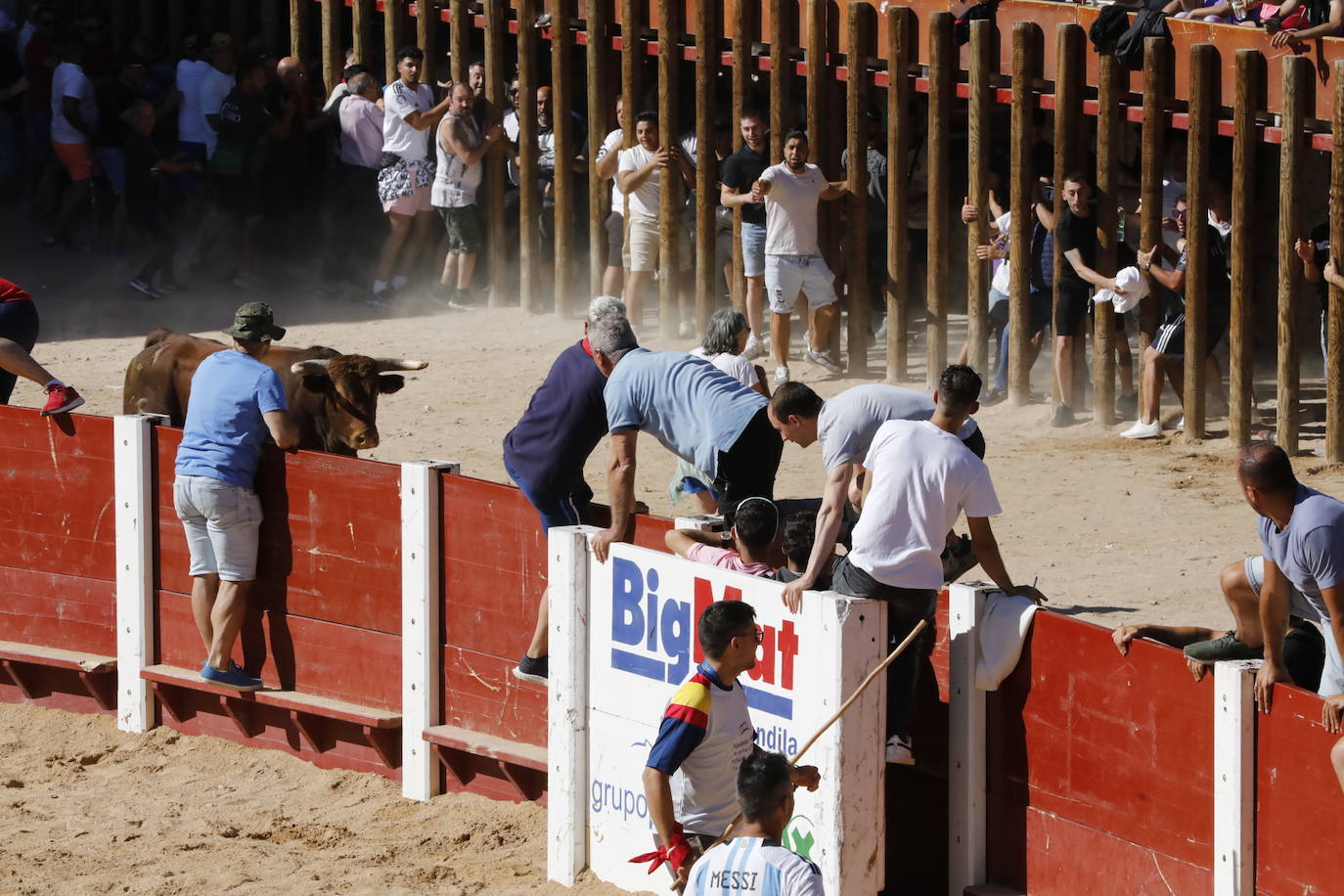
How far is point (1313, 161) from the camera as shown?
46.9 ft

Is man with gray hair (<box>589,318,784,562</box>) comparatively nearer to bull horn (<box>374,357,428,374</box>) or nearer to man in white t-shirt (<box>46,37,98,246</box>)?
bull horn (<box>374,357,428,374</box>)

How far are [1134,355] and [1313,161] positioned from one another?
1.73 m

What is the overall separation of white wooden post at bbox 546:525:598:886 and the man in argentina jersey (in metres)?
2.24

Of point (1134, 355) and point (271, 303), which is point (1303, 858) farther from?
point (271, 303)

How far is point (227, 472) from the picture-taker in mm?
8680

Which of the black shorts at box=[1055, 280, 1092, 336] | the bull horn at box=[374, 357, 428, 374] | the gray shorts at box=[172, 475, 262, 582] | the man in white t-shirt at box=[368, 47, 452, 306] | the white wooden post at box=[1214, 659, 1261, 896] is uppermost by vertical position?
the man in white t-shirt at box=[368, 47, 452, 306]

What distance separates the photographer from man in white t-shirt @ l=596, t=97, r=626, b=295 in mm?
15359

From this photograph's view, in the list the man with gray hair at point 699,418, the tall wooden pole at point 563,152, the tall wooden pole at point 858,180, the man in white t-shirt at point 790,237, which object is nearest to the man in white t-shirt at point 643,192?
the tall wooden pole at point 563,152

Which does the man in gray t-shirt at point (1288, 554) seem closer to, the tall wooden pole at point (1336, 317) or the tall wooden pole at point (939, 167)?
the tall wooden pole at point (1336, 317)

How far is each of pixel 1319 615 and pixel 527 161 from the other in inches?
423

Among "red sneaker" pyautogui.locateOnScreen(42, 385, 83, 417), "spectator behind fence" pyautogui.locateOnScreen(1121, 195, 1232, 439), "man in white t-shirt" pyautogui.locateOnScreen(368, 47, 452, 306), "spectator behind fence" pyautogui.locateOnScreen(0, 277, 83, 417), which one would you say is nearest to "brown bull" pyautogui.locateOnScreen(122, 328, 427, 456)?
"spectator behind fence" pyautogui.locateOnScreen(0, 277, 83, 417)

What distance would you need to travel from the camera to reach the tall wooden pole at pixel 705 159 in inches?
583

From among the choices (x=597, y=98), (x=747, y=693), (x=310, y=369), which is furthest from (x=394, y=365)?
(x=597, y=98)

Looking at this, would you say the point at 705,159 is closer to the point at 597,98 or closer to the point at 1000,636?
the point at 597,98
